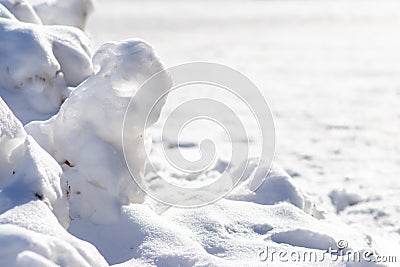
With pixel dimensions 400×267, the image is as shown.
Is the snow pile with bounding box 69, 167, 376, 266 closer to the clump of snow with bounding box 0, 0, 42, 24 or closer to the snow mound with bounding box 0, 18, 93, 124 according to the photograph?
the snow mound with bounding box 0, 18, 93, 124

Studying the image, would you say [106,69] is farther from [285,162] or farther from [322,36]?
[322,36]

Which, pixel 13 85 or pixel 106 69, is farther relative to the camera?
pixel 13 85

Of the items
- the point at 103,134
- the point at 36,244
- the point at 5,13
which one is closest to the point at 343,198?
the point at 103,134

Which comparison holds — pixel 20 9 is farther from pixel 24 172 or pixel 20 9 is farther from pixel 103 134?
pixel 24 172

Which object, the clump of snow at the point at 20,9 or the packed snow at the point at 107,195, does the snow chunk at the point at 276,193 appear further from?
the clump of snow at the point at 20,9

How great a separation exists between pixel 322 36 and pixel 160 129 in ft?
39.8

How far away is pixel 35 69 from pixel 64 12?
5.80 feet

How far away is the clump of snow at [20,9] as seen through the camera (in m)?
4.89

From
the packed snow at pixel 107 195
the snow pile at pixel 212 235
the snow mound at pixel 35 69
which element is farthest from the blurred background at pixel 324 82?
the snow mound at pixel 35 69

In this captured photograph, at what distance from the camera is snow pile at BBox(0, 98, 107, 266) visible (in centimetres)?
212

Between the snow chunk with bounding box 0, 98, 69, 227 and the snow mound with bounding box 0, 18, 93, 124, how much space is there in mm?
1275

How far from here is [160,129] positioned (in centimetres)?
743

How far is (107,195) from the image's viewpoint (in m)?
3.14

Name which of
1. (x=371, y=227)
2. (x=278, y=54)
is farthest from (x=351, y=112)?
(x=278, y=54)
